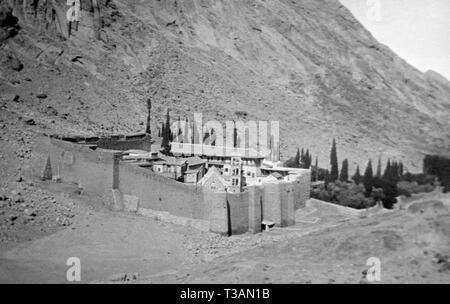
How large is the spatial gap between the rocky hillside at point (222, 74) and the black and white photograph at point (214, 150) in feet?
0.87

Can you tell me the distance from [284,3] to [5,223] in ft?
252

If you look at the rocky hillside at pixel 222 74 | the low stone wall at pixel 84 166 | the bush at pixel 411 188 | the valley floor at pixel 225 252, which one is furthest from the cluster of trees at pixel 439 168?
the low stone wall at pixel 84 166

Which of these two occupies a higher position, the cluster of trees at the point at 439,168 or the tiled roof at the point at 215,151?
the tiled roof at the point at 215,151

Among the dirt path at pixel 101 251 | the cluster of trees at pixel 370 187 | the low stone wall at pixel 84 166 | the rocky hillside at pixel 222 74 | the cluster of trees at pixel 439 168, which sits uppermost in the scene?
the rocky hillside at pixel 222 74

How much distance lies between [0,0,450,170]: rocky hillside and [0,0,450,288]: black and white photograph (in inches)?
10.4

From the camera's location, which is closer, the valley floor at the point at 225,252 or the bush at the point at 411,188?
the valley floor at the point at 225,252

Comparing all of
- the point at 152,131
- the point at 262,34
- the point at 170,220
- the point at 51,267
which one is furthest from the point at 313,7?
the point at 51,267

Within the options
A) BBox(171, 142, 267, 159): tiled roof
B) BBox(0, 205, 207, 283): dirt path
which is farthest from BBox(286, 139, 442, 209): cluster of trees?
BBox(0, 205, 207, 283): dirt path

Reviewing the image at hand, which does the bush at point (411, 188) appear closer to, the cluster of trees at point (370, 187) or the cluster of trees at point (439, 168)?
the cluster of trees at point (370, 187)

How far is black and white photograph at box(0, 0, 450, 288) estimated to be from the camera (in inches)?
851

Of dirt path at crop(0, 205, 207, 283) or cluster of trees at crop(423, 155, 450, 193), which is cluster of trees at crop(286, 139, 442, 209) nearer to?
cluster of trees at crop(423, 155, 450, 193)

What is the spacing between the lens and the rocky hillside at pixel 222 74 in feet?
165
